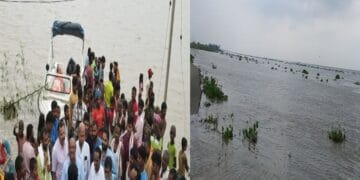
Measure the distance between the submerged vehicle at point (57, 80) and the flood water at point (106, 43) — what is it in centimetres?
9

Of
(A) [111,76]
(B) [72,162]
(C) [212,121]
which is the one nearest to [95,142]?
(B) [72,162]

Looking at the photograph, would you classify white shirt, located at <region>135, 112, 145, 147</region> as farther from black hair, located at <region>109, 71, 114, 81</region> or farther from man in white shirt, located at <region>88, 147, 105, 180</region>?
black hair, located at <region>109, 71, 114, 81</region>

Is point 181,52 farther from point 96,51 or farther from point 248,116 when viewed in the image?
point 248,116

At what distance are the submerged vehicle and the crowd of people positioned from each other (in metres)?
0.13

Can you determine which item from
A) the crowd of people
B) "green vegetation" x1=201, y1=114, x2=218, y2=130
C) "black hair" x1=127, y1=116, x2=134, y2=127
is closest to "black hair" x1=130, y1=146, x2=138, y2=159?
the crowd of people

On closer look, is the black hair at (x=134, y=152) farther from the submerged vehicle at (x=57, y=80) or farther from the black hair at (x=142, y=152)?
the submerged vehicle at (x=57, y=80)

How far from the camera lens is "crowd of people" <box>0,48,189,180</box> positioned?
17.8 feet

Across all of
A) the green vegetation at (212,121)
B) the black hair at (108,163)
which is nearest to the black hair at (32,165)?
the black hair at (108,163)

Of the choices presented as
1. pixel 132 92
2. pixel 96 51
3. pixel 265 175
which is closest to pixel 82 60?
pixel 96 51

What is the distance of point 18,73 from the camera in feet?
25.2

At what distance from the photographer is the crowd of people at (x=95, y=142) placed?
5.42 metres

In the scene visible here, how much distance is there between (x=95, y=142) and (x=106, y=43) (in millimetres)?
3560

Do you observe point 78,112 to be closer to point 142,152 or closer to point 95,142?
point 95,142

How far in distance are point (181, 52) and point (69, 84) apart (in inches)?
131
